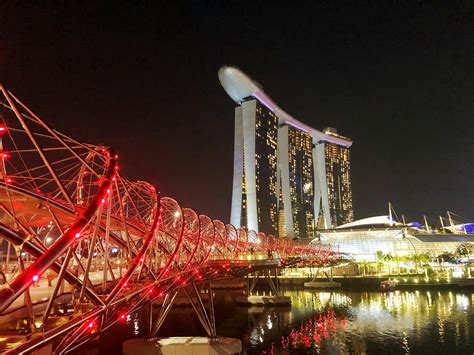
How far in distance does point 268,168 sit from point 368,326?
114308 millimetres

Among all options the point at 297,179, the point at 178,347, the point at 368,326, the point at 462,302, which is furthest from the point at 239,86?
the point at 178,347

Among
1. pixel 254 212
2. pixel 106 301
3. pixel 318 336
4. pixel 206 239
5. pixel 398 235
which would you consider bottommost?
pixel 318 336

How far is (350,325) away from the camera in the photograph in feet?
134

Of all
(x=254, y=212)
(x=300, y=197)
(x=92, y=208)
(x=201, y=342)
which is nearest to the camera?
(x=92, y=208)

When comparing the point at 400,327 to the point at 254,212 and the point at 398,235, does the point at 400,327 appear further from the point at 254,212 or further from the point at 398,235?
the point at 254,212

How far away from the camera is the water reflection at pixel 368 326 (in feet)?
105

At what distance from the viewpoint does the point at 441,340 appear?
111ft

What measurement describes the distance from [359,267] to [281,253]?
21.7 meters

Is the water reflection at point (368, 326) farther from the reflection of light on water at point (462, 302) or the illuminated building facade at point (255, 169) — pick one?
the illuminated building facade at point (255, 169)

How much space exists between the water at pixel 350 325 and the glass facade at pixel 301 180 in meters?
115

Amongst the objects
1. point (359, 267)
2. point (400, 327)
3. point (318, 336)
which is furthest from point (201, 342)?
point (359, 267)

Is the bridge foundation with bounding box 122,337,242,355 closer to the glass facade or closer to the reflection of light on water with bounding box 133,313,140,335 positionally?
the reflection of light on water with bounding box 133,313,140,335

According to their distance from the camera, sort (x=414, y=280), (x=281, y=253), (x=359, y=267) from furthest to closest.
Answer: (x=359, y=267) → (x=281, y=253) → (x=414, y=280)

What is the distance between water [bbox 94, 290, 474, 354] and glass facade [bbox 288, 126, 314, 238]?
115 metres
